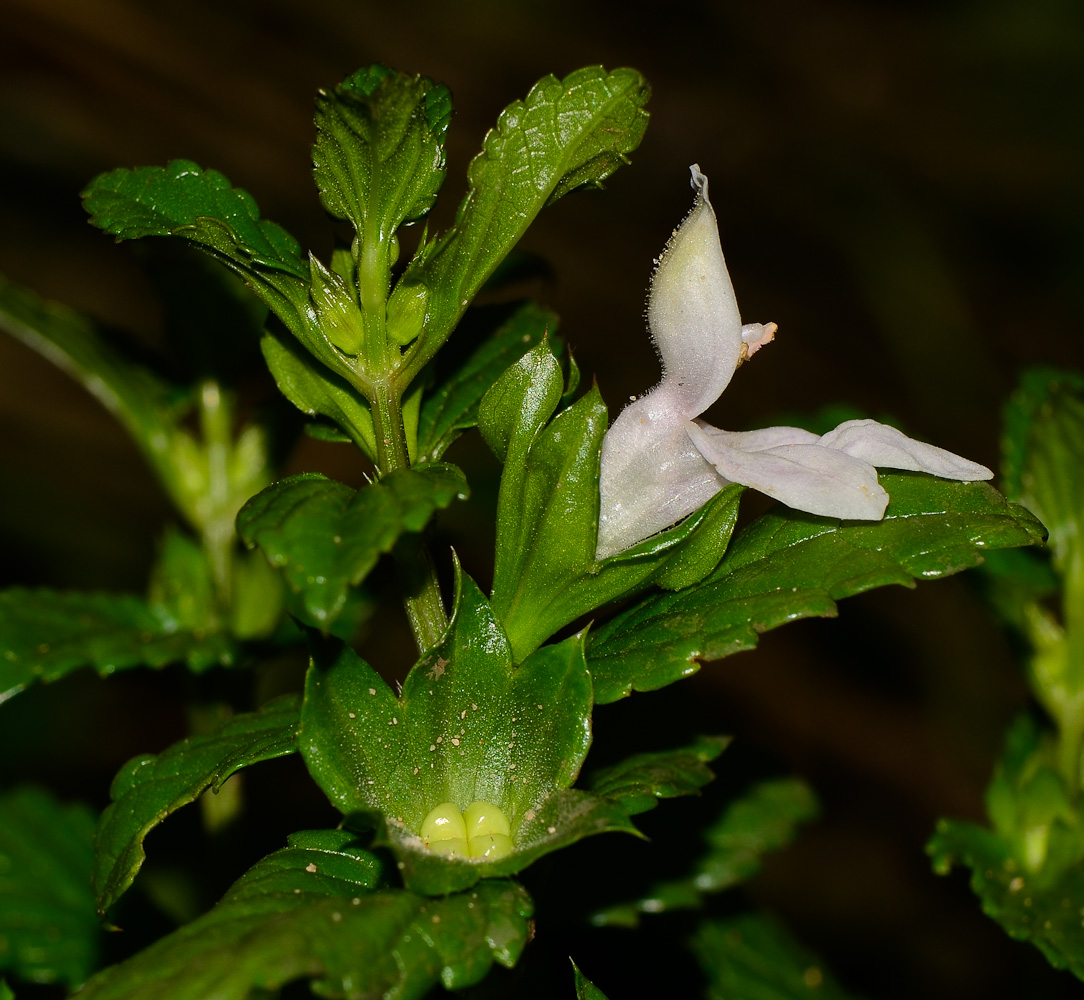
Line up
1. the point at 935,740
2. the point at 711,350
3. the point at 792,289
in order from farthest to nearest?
1. the point at 792,289
2. the point at 935,740
3. the point at 711,350

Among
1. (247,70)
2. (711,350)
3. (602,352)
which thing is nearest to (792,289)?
(602,352)

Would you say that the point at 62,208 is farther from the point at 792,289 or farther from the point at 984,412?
the point at 984,412

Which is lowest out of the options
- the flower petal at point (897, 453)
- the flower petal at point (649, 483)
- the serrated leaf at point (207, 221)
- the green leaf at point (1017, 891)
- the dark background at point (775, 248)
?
the dark background at point (775, 248)

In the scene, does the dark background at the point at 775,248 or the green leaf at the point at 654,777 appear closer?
the green leaf at the point at 654,777

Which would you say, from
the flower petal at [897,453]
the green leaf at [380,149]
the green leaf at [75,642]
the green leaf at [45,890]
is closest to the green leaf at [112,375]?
the green leaf at [75,642]

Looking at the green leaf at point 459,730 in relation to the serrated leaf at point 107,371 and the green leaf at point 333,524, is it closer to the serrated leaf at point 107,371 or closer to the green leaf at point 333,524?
the green leaf at point 333,524
